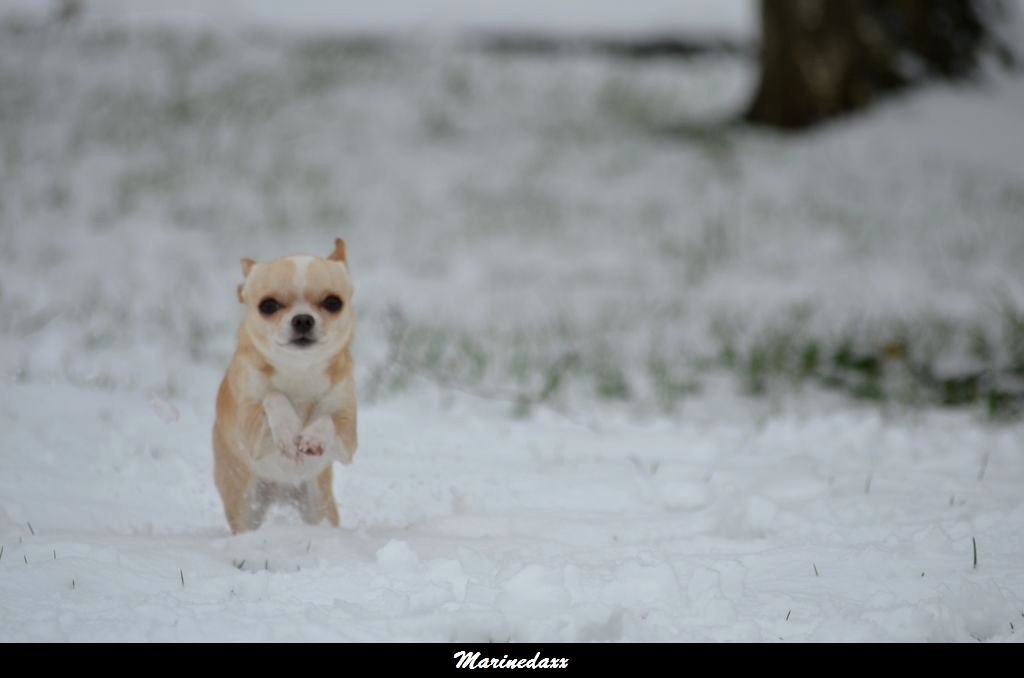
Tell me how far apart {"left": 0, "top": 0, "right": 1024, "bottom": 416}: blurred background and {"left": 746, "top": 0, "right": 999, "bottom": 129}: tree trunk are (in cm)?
3

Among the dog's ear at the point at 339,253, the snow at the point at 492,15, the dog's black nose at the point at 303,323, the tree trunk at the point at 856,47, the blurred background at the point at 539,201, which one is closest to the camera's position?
the dog's black nose at the point at 303,323

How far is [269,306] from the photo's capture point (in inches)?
79.7

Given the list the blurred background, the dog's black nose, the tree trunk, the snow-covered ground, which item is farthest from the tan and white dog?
the tree trunk

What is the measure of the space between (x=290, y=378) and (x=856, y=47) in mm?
7955

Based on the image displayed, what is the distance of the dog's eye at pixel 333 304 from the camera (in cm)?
202

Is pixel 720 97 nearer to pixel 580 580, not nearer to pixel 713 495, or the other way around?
pixel 713 495

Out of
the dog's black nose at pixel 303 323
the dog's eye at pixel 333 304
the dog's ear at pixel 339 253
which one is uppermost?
the dog's ear at pixel 339 253

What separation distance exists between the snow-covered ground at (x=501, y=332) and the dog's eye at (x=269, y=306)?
55 centimetres

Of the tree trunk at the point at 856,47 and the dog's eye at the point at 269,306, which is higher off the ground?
the tree trunk at the point at 856,47

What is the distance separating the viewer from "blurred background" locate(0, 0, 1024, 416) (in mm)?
4871

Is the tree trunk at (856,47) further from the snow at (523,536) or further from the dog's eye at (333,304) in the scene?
the dog's eye at (333,304)

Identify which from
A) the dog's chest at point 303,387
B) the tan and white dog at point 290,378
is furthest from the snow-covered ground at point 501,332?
the dog's chest at point 303,387

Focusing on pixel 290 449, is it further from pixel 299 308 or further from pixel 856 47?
pixel 856 47

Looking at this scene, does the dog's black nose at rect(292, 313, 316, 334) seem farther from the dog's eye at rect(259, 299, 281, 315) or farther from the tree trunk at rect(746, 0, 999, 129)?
the tree trunk at rect(746, 0, 999, 129)
